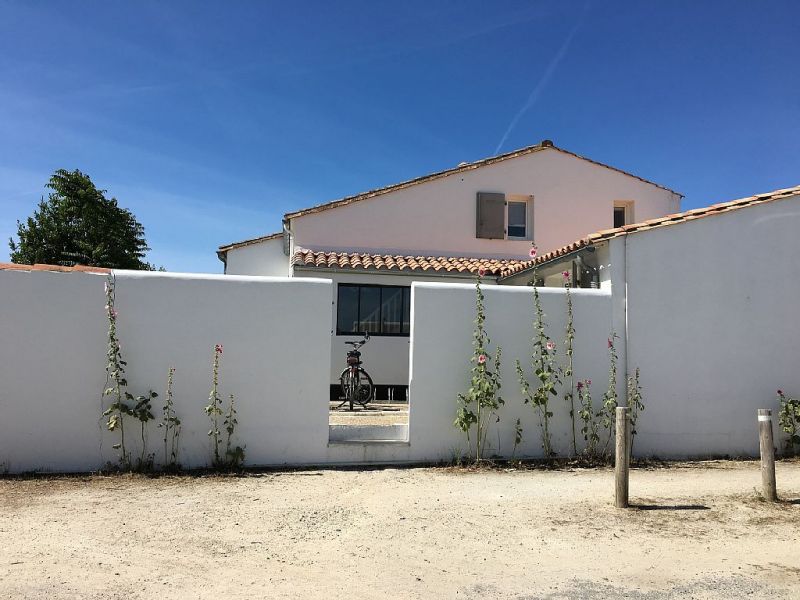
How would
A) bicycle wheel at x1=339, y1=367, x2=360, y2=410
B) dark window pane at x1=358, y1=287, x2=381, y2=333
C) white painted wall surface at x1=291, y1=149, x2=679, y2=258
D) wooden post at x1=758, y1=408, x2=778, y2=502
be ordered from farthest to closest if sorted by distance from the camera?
white painted wall surface at x1=291, y1=149, x2=679, y2=258
dark window pane at x1=358, y1=287, x2=381, y2=333
bicycle wheel at x1=339, y1=367, x2=360, y2=410
wooden post at x1=758, y1=408, x2=778, y2=502

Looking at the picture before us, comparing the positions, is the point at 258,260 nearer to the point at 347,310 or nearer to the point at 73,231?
the point at 347,310

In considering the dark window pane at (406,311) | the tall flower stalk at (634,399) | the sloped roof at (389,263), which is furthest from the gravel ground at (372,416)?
the sloped roof at (389,263)

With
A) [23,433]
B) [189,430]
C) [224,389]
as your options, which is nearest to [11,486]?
[23,433]

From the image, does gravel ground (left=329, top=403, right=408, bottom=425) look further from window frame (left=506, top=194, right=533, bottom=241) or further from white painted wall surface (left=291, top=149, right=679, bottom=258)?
window frame (left=506, top=194, right=533, bottom=241)

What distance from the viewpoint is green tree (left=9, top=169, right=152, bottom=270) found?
25.8 m

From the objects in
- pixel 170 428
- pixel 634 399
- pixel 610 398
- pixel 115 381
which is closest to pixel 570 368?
pixel 610 398

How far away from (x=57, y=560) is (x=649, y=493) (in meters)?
5.59

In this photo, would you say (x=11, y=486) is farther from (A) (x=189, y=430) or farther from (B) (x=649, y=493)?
(B) (x=649, y=493)

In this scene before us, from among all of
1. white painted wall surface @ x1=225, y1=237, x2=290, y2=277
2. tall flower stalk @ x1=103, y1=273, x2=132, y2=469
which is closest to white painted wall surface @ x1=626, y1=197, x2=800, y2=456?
tall flower stalk @ x1=103, y1=273, x2=132, y2=469

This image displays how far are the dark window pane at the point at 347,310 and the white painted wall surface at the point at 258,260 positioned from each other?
3.31 meters

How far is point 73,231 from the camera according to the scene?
26297mm

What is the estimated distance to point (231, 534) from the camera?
16.2 feet

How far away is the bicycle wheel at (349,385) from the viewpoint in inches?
452

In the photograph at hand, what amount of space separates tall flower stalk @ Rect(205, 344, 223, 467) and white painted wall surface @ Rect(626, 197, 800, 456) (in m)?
5.43
